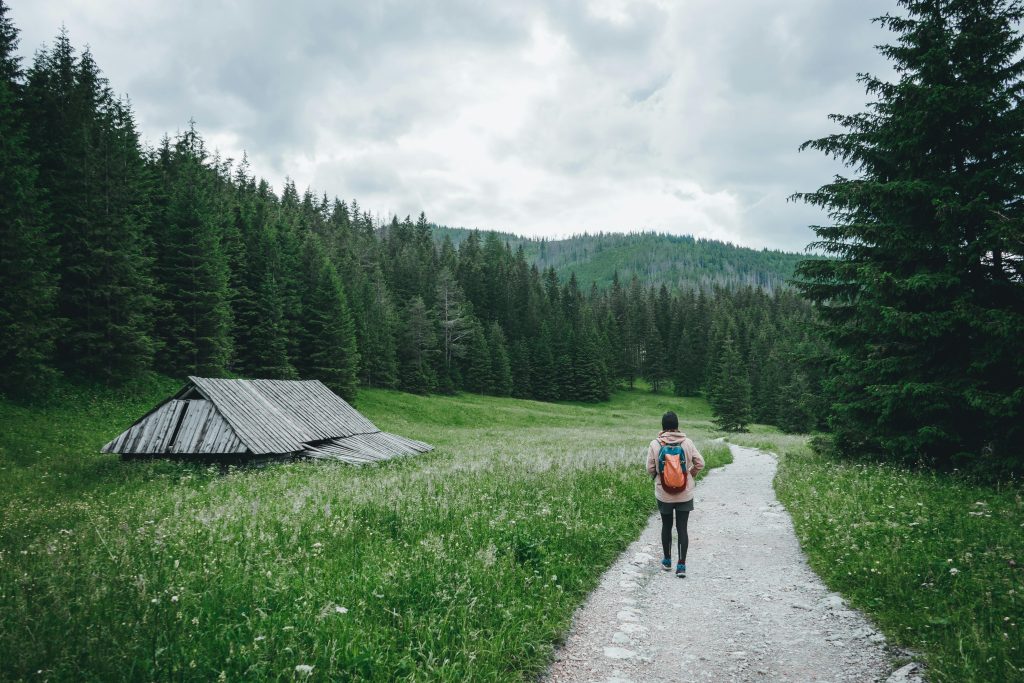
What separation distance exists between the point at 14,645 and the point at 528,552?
524cm

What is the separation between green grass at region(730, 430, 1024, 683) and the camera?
4637 millimetres

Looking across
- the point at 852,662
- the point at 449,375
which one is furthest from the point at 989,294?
the point at 449,375

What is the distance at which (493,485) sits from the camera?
10969mm

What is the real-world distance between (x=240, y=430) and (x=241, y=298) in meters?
33.9

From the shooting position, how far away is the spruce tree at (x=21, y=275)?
2506 cm

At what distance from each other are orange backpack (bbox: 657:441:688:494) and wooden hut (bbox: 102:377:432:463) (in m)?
14.9

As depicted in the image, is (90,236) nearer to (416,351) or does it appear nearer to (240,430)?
(240,430)

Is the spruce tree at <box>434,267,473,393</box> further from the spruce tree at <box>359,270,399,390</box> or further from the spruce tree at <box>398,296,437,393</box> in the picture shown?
the spruce tree at <box>359,270,399,390</box>

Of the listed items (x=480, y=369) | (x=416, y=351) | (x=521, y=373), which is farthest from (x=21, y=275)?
(x=521, y=373)

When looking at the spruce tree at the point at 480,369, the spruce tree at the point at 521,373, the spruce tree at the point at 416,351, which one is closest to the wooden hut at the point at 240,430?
the spruce tree at the point at 416,351

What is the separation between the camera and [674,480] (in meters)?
7.91

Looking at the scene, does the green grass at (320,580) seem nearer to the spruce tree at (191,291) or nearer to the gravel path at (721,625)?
the gravel path at (721,625)

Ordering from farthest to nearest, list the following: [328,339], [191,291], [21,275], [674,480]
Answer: [328,339]
[191,291]
[21,275]
[674,480]

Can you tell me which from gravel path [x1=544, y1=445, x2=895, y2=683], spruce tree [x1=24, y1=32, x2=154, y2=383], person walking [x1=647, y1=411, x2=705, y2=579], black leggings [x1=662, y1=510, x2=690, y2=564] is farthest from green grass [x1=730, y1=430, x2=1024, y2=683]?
spruce tree [x1=24, y1=32, x2=154, y2=383]
